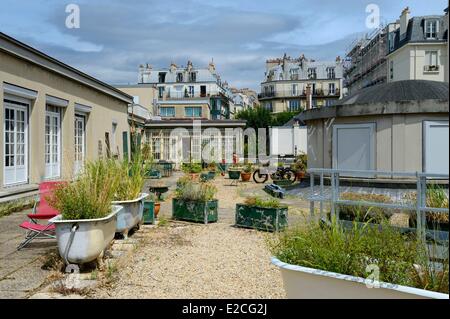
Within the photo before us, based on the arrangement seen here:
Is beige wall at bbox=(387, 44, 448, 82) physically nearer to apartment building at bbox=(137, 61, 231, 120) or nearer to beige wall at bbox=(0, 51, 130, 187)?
apartment building at bbox=(137, 61, 231, 120)

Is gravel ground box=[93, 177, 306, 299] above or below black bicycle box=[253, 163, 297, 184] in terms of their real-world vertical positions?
below

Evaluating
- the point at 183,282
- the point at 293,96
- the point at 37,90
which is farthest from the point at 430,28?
the point at 183,282

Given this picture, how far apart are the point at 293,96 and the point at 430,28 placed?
96.1ft

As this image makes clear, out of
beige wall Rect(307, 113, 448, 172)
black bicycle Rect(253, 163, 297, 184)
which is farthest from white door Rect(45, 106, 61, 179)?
beige wall Rect(307, 113, 448, 172)

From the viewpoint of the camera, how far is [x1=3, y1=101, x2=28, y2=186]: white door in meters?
11.2

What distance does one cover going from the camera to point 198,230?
27.9 feet

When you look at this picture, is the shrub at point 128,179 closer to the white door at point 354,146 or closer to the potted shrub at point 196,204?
the potted shrub at point 196,204

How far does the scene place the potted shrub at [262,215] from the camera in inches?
322

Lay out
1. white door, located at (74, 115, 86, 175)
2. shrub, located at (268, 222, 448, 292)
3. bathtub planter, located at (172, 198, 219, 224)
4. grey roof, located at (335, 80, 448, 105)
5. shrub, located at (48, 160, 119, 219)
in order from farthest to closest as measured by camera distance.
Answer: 1. white door, located at (74, 115, 86, 175)
2. grey roof, located at (335, 80, 448, 105)
3. bathtub planter, located at (172, 198, 219, 224)
4. shrub, located at (48, 160, 119, 219)
5. shrub, located at (268, 222, 448, 292)

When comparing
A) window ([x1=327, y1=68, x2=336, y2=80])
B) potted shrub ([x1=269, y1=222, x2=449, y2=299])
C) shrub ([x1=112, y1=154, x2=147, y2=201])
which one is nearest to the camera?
potted shrub ([x1=269, y1=222, x2=449, y2=299])

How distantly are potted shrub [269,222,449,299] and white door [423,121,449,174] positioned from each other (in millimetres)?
9750

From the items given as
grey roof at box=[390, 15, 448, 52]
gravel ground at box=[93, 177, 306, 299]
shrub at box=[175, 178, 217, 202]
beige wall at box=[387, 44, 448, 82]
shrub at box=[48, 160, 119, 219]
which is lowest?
gravel ground at box=[93, 177, 306, 299]

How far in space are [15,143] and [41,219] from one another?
553 centimetres

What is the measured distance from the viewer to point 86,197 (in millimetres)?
5234
